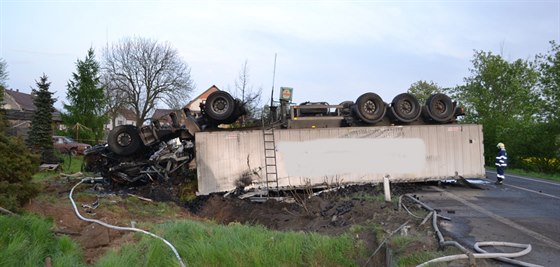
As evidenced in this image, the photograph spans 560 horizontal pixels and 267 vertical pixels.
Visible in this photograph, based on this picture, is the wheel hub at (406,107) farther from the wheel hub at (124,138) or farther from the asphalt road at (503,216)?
the wheel hub at (124,138)

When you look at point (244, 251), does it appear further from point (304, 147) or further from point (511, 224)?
point (304, 147)

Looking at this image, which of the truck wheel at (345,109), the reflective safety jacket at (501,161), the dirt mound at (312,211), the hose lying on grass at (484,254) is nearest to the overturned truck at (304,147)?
the truck wheel at (345,109)

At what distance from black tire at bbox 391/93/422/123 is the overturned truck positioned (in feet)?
0.10

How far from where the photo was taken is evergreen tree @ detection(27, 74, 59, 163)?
83.7 feet

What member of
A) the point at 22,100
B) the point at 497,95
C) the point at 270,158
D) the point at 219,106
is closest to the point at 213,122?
the point at 219,106

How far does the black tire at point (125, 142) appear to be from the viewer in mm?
14852

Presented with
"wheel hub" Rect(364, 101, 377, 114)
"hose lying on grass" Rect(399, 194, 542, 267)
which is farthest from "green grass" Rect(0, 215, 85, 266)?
"wheel hub" Rect(364, 101, 377, 114)

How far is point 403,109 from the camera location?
1434cm

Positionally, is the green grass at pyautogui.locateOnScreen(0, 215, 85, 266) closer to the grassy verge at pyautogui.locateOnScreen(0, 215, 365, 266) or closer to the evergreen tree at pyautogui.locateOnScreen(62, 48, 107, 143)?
→ the grassy verge at pyautogui.locateOnScreen(0, 215, 365, 266)

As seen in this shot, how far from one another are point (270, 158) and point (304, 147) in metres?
0.98

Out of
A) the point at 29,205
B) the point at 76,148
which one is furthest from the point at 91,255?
the point at 76,148

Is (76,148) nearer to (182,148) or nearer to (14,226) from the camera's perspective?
(182,148)

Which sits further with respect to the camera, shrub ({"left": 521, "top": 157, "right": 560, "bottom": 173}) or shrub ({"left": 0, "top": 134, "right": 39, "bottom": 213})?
shrub ({"left": 521, "top": 157, "right": 560, "bottom": 173})

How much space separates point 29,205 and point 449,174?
35.3 feet
